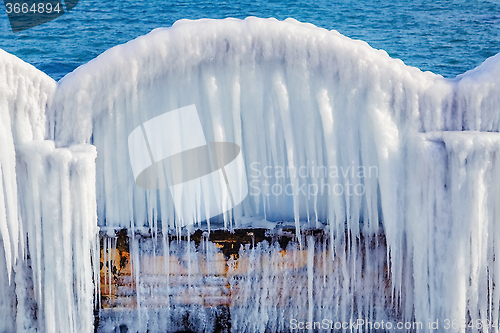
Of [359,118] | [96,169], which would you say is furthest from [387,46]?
[96,169]

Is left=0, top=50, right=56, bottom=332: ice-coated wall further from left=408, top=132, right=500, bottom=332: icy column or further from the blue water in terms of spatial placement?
the blue water

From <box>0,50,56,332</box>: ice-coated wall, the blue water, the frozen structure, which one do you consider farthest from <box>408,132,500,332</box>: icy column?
the blue water

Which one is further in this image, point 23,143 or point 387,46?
point 387,46

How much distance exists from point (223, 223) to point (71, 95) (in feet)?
4.14

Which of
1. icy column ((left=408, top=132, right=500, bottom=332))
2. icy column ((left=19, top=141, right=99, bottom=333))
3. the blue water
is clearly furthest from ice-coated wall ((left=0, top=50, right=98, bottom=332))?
the blue water

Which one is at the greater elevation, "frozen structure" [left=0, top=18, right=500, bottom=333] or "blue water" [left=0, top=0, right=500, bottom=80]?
"blue water" [left=0, top=0, right=500, bottom=80]

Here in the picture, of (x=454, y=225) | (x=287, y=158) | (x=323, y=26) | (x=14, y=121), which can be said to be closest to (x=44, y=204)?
(x=14, y=121)

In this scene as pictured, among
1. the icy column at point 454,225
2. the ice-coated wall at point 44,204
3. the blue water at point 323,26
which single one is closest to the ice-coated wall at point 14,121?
the ice-coated wall at point 44,204

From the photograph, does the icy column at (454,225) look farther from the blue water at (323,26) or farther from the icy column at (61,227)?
the blue water at (323,26)

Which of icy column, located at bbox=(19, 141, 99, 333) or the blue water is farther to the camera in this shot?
the blue water

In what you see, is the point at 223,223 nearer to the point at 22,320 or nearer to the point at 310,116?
the point at 310,116

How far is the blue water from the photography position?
9.59 metres

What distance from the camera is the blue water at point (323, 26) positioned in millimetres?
9586

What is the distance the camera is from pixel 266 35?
264 centimetres
